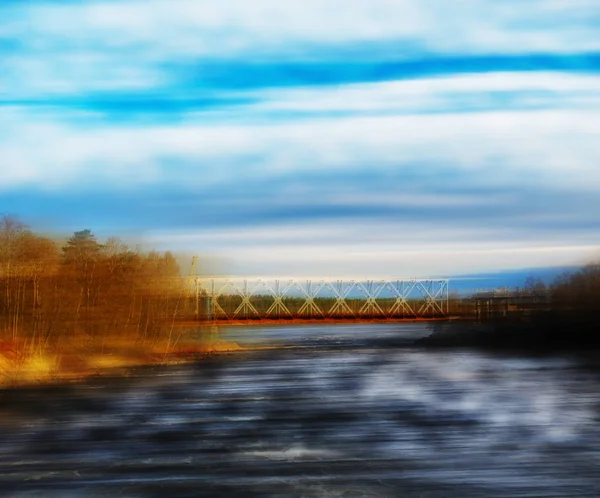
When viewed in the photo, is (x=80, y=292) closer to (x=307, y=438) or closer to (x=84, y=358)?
(x=84, y=358)

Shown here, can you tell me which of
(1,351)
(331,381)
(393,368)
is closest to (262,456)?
(331,381)

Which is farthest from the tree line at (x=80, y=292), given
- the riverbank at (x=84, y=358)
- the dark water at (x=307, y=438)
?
the dark water at (x=307, y=438)

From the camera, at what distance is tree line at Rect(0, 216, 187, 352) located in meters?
30.9

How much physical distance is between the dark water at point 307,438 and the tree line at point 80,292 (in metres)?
3.55

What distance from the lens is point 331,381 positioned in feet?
94.6

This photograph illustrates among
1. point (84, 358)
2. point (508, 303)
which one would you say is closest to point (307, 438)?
point (84, 358)

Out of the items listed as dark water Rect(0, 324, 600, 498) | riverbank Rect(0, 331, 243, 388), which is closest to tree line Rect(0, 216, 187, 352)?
riverbank Rect(0, 331, 243, 388)

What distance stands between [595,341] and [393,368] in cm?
2196

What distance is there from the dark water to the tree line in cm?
355

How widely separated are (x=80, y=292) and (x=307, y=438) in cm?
2209

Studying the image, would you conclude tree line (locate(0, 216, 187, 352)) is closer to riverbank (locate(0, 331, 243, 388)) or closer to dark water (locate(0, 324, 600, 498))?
riverbank (locate(0, 331, 243, 388))

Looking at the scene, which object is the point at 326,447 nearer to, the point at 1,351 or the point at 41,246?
the point at 1,351

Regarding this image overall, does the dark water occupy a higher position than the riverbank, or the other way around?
the riverbank

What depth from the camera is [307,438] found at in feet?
49.9
